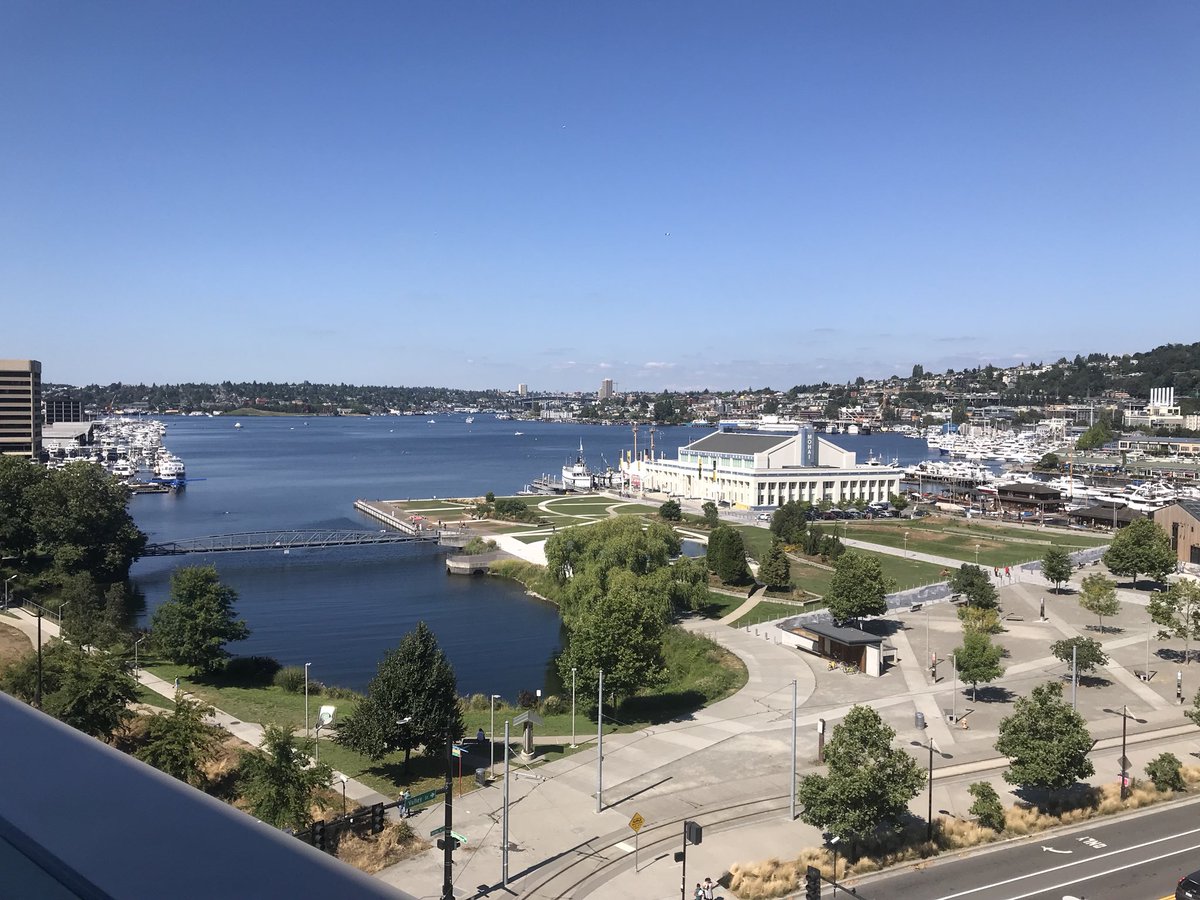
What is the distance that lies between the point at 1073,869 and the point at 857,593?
576 inches

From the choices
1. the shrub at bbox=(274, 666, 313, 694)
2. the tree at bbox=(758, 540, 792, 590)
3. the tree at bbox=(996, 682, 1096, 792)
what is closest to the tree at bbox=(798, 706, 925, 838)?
the tree at bbox=(996, 682, 1096, 792)

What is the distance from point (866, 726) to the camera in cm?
1477

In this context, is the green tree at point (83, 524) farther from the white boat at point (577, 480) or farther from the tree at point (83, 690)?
the white boat at point (577, 480)

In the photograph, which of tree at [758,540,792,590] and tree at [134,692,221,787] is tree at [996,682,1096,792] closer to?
tree at [134,692,221,787]

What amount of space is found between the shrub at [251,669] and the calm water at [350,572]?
1.27 meters

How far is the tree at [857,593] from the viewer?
2814 centimetres

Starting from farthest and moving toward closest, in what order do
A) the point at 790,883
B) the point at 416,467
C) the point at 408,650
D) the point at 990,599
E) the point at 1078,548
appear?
the point at 416,467, the point at 1078,548, the point at 990,599, the point at 408,650, the point at 790,883

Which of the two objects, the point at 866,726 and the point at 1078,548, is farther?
the point at 1078,548

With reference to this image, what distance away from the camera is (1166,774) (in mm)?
16672

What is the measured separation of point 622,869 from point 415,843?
317 cm

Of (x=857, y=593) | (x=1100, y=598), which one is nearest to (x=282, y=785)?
(x=857, y=593)

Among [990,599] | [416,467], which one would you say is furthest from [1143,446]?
[990,599]

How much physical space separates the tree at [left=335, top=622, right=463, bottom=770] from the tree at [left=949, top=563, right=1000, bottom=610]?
1875 centimetres

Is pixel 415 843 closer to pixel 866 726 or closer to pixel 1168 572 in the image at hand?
pixel 866 726
